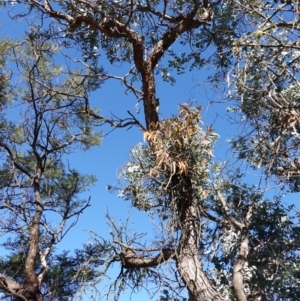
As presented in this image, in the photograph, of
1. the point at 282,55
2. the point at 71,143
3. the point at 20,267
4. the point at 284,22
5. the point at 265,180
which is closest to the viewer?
the point at 284,22

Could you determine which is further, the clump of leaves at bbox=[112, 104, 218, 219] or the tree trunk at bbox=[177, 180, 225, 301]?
the clump of leaves at bbox=[112, 104, 218, 219]

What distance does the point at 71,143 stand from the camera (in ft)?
23.8

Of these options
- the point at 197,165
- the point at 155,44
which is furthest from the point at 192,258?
the point at 155,44

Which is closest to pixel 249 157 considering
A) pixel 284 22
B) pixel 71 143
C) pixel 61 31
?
pixel 284 22

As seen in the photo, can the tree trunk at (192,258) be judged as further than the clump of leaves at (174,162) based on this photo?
No

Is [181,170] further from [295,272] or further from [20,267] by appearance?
[20,267]

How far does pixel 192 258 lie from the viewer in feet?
12.0

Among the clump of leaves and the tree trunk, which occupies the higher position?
the clump of leaves

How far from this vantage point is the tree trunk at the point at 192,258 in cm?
349

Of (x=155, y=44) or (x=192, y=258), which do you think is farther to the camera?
(x=155, y=44)

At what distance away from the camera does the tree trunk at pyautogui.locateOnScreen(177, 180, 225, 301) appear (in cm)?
349

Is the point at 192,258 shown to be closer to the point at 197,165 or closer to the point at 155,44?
the point at 197,165

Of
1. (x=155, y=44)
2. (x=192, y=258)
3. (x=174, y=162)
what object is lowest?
(x=192, y=258)

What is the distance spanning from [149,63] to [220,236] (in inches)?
73.6
